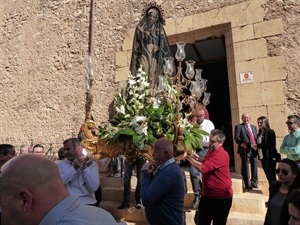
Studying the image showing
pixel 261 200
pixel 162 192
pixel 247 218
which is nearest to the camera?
pixel 162 192

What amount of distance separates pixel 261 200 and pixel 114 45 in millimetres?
5344

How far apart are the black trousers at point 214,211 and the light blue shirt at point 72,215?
225 centimetres

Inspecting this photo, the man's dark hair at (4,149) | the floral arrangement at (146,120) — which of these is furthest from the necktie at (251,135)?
the man's dark hair at (4,149)

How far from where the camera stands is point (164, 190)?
2.24 m

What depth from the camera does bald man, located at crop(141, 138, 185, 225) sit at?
7.37ft

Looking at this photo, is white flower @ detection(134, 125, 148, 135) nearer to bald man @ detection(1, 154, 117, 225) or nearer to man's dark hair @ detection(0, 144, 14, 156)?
man's dark hair @ detection(0, 144, 14, 156)

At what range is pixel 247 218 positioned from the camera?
11.9ft

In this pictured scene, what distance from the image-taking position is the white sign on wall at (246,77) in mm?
5844

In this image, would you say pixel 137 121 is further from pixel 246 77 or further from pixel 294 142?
pixel 246 77

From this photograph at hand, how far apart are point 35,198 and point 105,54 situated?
7190mm

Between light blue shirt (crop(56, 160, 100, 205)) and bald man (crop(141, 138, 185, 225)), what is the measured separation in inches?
22.7

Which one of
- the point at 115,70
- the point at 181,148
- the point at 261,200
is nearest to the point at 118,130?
the point at 181,148

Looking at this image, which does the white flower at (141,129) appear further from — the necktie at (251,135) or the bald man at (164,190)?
the necktie at (251,135)

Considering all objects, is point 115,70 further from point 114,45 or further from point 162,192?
point 162,192
